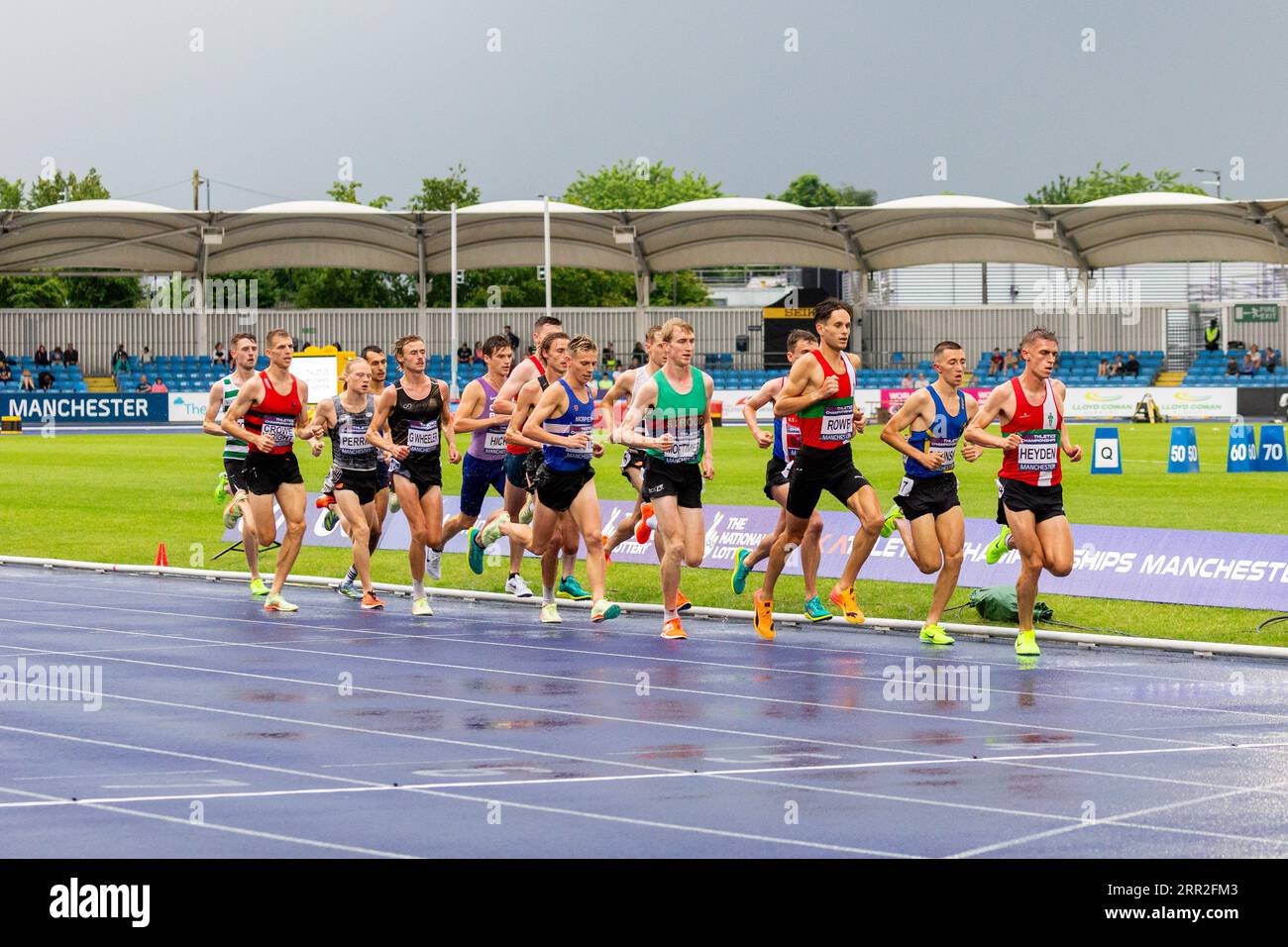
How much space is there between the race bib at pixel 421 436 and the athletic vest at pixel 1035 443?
16.7 feet

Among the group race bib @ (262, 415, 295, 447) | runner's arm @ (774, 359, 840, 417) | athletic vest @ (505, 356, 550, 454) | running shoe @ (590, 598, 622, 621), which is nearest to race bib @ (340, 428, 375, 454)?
race bib @ (262, 415, 295, 447)

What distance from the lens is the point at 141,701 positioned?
10.6 metres

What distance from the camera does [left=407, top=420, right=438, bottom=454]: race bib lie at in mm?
15188

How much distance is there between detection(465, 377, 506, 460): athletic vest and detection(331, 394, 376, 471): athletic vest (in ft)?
3.54

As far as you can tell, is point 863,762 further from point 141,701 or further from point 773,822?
point 141,701

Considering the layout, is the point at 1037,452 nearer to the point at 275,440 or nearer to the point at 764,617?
the point at 764,617

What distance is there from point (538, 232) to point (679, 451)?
53.3 metres

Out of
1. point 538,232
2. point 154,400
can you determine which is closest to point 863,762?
point 154,400

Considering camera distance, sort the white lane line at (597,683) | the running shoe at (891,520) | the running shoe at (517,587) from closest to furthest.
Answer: the white lane line at (597,683) → the running shoe at (891,520) → the running shoe at (517,587)

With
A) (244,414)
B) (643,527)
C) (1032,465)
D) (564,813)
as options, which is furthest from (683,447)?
(564,813)

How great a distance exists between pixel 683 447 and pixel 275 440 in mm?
3917

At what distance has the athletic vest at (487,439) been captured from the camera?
1617cm

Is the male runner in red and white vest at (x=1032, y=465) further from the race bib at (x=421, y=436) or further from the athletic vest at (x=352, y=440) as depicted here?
the athletic vest at (x=352, y=440)

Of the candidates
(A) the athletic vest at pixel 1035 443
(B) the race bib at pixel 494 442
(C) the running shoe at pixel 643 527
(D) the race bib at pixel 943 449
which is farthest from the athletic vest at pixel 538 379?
(A) the athletic vest at pixel 1035 443
